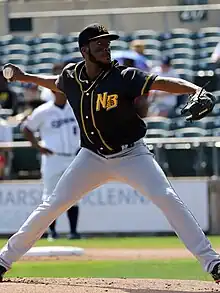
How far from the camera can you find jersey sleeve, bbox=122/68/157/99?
5879 millimetres

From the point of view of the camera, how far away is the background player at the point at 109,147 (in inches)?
234

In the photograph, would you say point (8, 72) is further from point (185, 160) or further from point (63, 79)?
point (185, 160)

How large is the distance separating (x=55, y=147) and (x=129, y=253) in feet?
7.33

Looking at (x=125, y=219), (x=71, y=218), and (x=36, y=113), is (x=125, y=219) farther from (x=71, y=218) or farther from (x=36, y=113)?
(x=36, y=113)

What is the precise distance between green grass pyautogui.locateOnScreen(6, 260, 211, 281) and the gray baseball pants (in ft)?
6.06

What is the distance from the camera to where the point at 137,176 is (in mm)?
6098

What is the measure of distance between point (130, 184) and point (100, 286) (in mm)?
766

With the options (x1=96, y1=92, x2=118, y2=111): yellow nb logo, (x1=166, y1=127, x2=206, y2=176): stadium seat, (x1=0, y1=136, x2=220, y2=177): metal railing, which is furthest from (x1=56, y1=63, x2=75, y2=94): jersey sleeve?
(x1=166, y1=127, x2=206, y2=176): stadium seat

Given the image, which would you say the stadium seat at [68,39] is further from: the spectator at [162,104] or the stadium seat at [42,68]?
the spectator at [162,104]

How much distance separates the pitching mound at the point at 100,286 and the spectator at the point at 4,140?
701 centimetres

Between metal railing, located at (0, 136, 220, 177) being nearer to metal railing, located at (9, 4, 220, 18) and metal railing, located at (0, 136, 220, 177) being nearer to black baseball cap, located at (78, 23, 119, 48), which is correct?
metal railing, located at (9, 4, 220, 18)

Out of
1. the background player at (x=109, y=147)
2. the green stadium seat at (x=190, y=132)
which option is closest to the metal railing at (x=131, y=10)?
the green stadium seat at (x=190, y=132)

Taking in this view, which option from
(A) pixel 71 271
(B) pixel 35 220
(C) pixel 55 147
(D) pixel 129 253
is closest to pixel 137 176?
(B) pixel 35 220

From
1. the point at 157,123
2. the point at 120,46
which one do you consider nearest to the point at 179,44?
the point at 120,46
